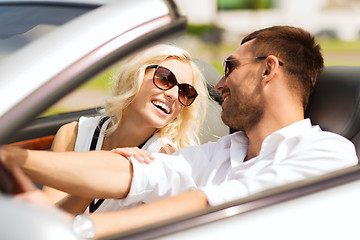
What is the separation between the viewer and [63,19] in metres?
1.36

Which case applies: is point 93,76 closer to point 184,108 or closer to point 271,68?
point 271,68

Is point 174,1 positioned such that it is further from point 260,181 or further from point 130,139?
point 130,139

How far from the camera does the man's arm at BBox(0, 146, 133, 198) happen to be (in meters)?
1.61

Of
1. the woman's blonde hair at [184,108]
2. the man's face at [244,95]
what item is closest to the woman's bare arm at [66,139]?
the woman's blonde hair at [184,108]

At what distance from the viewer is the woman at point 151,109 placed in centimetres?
259

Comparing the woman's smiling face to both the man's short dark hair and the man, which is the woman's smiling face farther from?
the man's short dark hair

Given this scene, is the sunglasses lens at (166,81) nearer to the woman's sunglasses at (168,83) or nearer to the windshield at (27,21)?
the woman's sunglasses at (168,83)

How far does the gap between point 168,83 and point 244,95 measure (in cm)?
48

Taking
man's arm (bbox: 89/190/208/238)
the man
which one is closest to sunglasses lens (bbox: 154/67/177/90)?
the man

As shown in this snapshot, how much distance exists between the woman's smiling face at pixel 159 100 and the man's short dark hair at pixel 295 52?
0.43 m

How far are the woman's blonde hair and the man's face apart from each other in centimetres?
45

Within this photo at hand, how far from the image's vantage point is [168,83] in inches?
102

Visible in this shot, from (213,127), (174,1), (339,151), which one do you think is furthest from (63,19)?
(213,127)

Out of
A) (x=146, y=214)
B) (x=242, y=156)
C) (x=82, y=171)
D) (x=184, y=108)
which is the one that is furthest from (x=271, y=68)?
(x=146, y=214)
